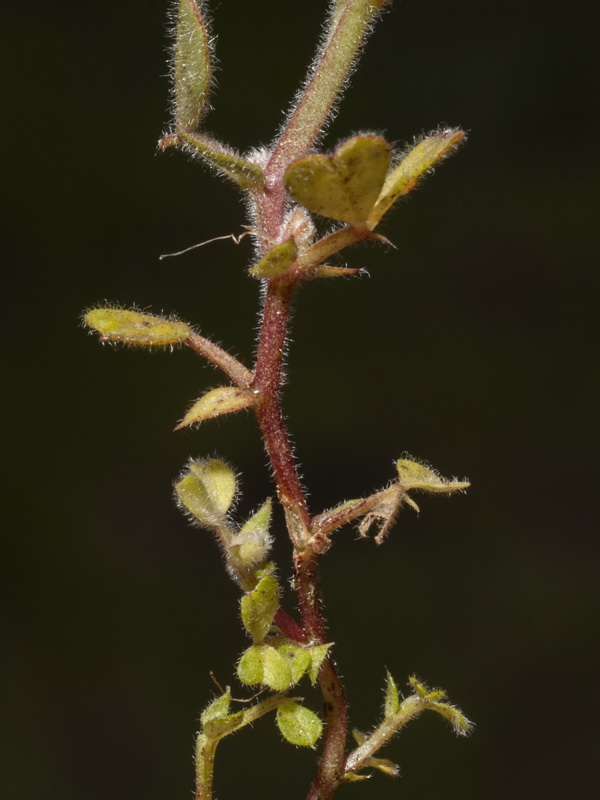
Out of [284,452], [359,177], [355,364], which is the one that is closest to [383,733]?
[284,452]

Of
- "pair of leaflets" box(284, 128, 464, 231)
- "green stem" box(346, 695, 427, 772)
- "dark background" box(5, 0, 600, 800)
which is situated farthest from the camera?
"dark background" box(5, 0, 600, 800)

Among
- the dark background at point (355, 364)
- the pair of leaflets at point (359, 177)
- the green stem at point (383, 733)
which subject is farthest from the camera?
the dark background at point (355, 364)

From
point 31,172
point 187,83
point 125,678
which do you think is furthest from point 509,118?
point 187,83

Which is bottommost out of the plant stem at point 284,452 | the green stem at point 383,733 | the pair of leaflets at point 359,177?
the green stem at point 383,733

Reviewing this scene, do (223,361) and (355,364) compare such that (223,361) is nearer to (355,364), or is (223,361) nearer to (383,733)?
(383,733)

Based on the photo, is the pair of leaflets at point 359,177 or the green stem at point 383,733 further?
the green stem at point 383,733

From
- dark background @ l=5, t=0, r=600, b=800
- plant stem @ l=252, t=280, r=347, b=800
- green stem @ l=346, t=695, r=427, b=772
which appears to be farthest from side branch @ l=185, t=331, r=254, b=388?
dark background @ l=5, t=0, r=600, b=800

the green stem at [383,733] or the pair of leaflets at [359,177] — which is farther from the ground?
the pair of leaflets at [359,177]

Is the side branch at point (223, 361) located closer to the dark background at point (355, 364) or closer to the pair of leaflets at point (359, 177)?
the pair of leaflets at point (359, 177)

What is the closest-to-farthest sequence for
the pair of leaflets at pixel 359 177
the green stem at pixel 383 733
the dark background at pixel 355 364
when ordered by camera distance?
1. the pair of leaflets at pixel 359 177
2. the green stem at pixel 383 733
3. the dark background at pixel 355 364

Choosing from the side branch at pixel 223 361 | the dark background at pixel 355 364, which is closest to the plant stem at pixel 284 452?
the side branch at pixel 223 361

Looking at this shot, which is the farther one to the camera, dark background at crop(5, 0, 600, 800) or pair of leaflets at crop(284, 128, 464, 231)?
dark background at crop(5, 0, 600, 800)

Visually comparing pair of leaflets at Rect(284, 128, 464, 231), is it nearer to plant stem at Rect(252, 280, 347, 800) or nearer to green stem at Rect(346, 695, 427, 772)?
plant stem at Rect(252, 280, 347, 800)
